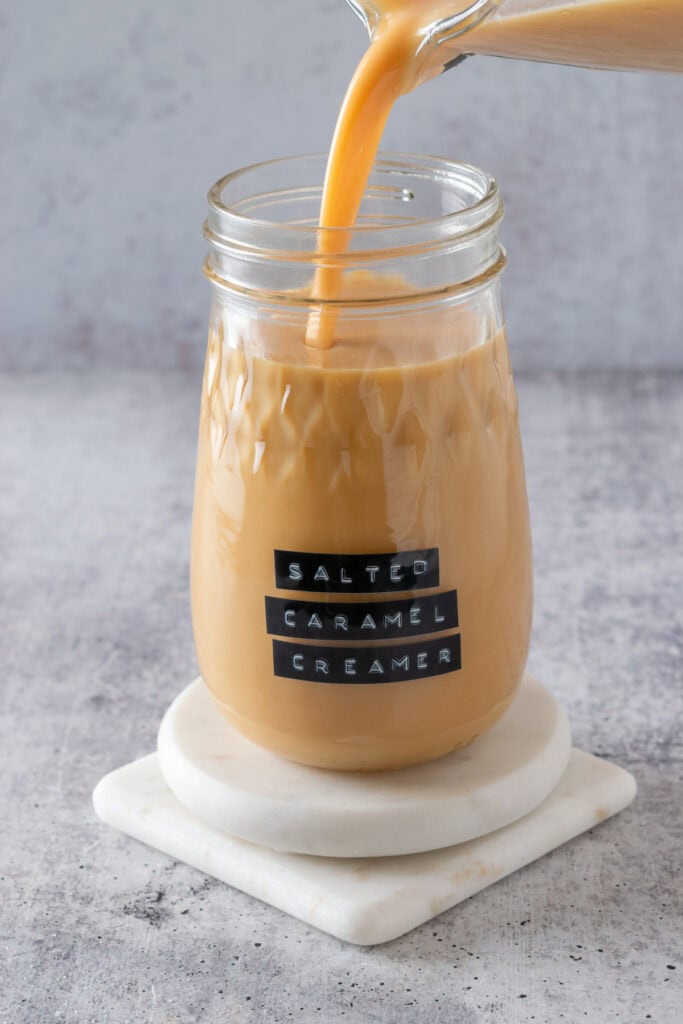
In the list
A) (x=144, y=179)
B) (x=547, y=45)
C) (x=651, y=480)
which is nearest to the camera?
(x=547, y=45)

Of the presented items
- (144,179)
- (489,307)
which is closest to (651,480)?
(489,307)

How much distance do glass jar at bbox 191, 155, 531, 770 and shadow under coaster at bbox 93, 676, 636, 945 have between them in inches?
0.9

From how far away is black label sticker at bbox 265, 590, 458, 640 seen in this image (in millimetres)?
724

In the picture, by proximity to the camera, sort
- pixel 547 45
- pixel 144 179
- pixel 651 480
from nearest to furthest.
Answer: pixel 547 45, pixel 651 480, pixel 144 179

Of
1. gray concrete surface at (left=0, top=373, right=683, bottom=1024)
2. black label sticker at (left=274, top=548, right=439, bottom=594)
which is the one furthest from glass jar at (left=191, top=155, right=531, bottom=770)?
gray concrete surface at (left=0, top=373, right=683, bottom=1024)

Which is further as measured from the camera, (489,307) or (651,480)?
(651,480)

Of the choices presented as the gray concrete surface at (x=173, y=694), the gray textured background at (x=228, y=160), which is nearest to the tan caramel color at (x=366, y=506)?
the gray concrete surface at (x=173, y=694)

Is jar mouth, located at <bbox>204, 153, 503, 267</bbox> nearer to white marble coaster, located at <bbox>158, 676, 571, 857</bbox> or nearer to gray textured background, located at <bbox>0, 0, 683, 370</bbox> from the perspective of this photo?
white marble coaster, located at <bbox>158, 676, 571, 857</bbox>

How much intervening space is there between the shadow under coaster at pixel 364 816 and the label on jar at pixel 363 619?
0.24 ft

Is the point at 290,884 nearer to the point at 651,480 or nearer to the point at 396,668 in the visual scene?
the point at 396,668

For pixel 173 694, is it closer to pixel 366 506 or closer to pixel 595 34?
pixel 366 506

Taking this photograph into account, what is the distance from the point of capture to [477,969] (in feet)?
2.32

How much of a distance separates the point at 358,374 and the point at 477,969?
0.31 m

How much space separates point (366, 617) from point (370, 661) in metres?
0.02
